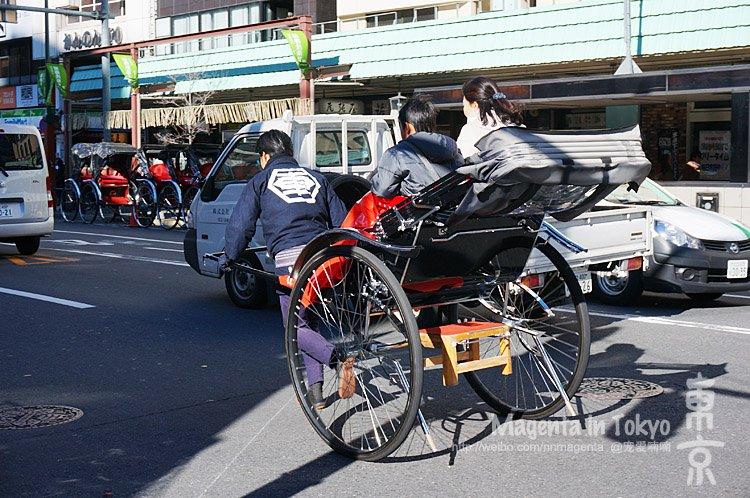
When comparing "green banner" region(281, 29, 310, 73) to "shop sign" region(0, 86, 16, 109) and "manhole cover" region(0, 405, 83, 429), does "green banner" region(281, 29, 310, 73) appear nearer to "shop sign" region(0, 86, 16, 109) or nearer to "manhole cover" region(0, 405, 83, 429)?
"manhole cover" region(0, 405, 83, 429)

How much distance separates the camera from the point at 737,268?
1007 cm

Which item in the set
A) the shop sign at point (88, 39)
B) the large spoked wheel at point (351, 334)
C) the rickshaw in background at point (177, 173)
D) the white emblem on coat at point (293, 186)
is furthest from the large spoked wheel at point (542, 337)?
the shop sign at point (88, 39)

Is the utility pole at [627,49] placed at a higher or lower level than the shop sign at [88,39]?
lower

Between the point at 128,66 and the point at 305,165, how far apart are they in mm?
25070

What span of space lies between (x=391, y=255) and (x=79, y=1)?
153 ft

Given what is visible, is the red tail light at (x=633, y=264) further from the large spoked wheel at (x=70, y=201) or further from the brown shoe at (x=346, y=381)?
the large spoked wheel at (x=70, y=201)

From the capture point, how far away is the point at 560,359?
6406mm

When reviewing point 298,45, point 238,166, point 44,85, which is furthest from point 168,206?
point 44,85

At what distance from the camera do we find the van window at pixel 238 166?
10562 mm

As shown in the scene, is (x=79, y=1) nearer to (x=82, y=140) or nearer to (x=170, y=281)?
(x=82, y=140)

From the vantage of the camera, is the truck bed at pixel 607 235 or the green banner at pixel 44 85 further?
the green banner at pixel 44 85

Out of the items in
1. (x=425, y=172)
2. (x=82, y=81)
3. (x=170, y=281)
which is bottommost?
(x=170, y=281)

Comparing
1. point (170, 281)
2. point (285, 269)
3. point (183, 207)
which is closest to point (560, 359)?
point (285, 269)

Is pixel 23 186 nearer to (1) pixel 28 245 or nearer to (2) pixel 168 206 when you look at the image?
(1) pixel 28 245
